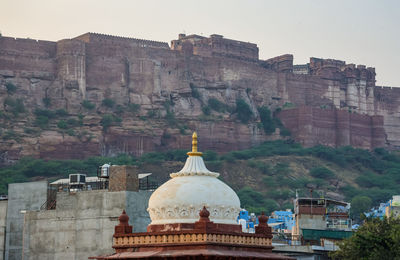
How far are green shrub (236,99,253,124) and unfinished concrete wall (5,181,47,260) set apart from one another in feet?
210

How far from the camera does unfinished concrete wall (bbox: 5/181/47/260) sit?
41.6 m

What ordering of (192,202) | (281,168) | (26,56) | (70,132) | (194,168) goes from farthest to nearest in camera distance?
(281,168) → (70,132) → (26,56) → (194,168) → (192,202)

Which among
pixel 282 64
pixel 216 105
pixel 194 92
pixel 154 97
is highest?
pixel 282 64

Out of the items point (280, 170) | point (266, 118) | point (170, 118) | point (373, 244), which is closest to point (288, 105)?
point (266, 118)

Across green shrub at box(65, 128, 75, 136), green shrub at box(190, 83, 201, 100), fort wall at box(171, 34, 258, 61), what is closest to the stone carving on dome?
green shrub at box(65, 128, 75, 136)

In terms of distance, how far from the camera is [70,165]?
8925cm

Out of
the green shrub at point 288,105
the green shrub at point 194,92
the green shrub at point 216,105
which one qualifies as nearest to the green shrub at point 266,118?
the green shrub at point 288,105

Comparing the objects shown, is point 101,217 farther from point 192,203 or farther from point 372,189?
Result: point 372,189

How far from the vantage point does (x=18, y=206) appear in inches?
1652

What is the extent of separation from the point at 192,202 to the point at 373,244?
11.3m

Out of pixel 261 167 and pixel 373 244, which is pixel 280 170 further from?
pixel 373 244

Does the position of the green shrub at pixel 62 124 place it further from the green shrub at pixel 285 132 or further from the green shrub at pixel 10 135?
the green shrub at pixel 285 132

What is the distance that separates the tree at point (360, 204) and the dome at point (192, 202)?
62.5 metres

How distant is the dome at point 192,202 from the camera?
2412cm
